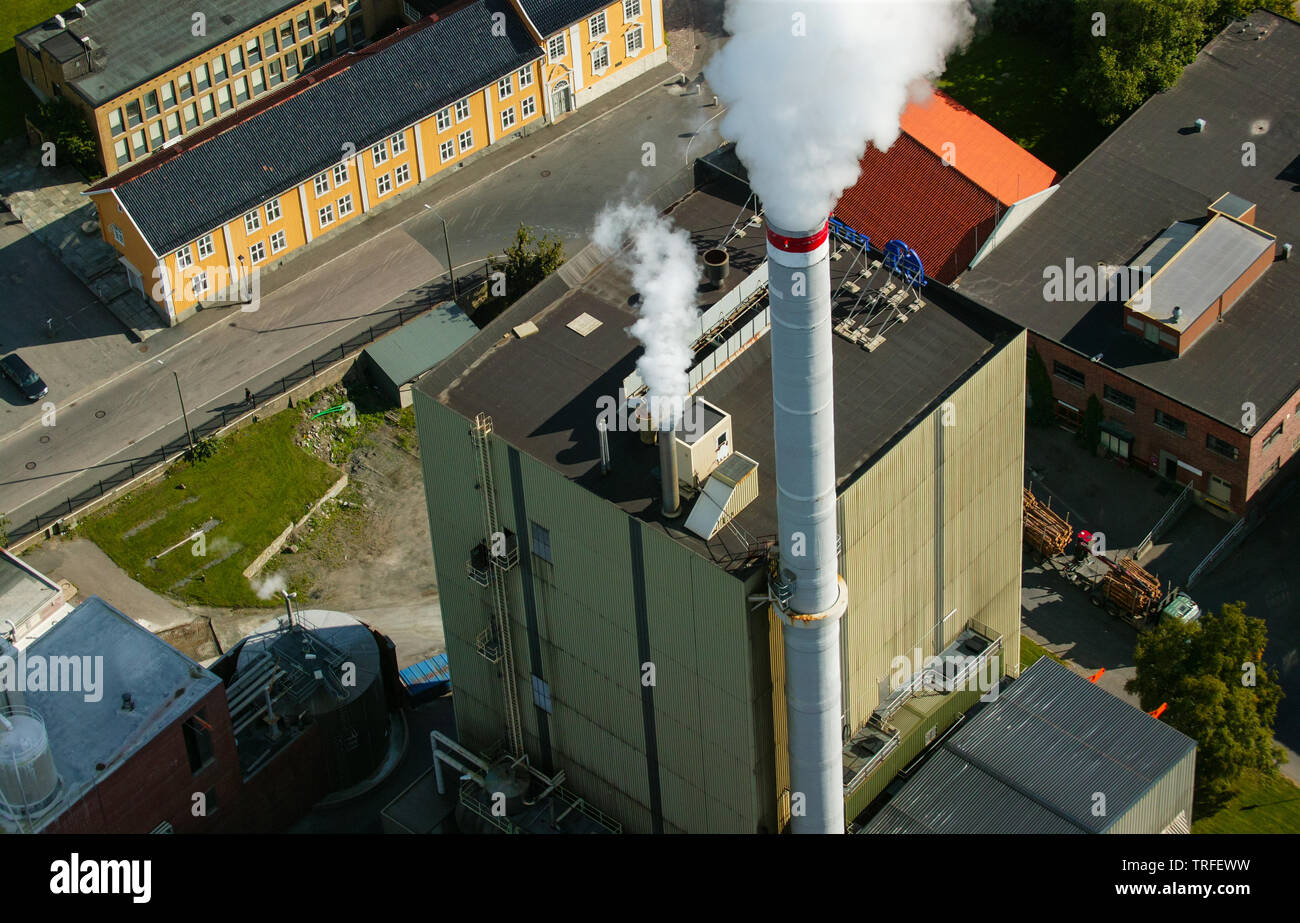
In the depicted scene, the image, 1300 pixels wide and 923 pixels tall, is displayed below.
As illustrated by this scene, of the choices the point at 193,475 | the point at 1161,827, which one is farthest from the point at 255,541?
the point at 1161,827

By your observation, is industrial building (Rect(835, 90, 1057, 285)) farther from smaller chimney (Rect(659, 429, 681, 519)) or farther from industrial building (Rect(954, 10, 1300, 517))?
smaller chimney (Rect(659, 429, 681, 519))

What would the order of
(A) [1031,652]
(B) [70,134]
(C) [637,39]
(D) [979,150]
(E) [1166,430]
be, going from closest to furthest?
(A) [1031,652], (E) [1166,430], (D) [979,150], (B) [70,134], (C) [637,39]

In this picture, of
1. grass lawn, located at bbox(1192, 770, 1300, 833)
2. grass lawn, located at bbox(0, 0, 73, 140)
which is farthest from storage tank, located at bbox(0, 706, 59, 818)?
grass lawn, located at bbox(0, 0, 73, 140)

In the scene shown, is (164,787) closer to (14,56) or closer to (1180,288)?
(1180,288)

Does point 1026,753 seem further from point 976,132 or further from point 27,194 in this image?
point 27,194

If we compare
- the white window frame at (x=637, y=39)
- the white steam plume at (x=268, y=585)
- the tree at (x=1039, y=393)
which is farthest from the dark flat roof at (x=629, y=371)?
the white window frame at (x=637, y=39)

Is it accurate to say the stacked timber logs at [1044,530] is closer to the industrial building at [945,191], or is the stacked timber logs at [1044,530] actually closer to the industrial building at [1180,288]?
the industrial building at [1180,288]

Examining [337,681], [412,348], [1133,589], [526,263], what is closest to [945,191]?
[526,263]
